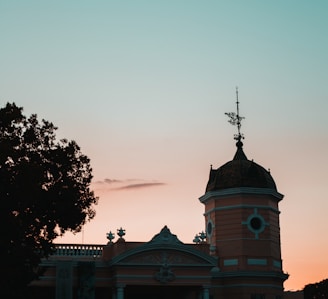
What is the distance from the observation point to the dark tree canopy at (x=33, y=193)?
105 feet

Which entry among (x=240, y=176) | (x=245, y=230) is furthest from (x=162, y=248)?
(x=240, y=176)

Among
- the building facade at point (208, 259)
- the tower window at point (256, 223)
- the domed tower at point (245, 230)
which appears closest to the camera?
the building facade at point (208, 259)

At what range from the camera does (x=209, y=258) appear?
43406mm

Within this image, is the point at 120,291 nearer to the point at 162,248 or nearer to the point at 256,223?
the point at 162,248

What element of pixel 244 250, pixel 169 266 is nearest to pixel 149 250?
pixel 169 266

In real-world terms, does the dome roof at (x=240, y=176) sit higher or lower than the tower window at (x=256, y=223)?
higher

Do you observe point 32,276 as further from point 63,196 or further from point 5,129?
point 5,129

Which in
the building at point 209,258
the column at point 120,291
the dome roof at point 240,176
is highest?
the dome roof at point 240,176

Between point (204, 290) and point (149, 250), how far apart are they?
13.3ft

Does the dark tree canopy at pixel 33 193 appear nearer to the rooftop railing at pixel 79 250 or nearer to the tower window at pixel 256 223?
the rooftop railing at pixel 79 250

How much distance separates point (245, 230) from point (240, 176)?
3616 millimetres

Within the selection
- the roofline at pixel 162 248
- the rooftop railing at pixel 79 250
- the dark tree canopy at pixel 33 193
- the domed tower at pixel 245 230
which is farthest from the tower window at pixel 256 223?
the dark tree canopy at pixel 33 193

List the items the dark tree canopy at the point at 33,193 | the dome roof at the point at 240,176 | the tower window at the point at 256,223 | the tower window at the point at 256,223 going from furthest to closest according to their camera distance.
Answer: the dome roof at the point at 240,176
the tower window at the point at 256,223
the tower window at the point at 256,223
the dark tree canopy at the point at 33,193

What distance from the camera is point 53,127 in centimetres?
3469
